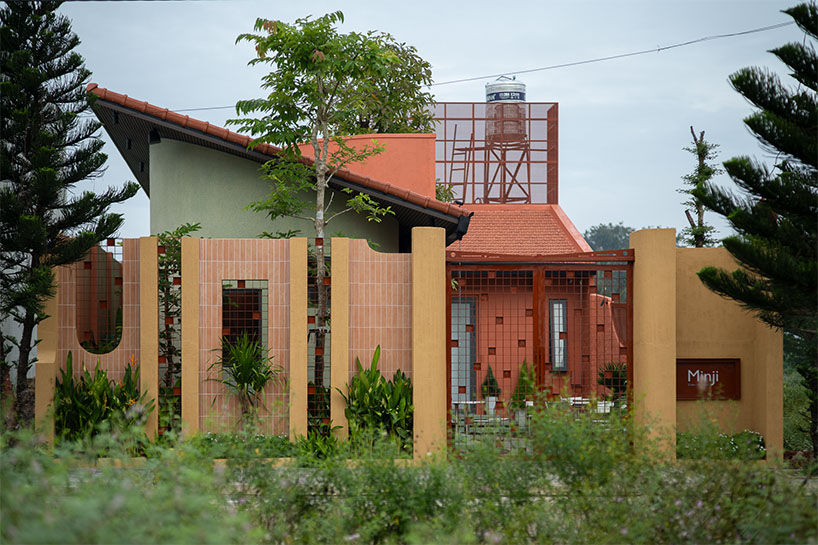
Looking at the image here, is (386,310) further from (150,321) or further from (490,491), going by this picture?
(490,491)

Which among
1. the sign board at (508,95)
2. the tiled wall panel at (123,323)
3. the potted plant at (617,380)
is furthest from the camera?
the sign board at (508,95)

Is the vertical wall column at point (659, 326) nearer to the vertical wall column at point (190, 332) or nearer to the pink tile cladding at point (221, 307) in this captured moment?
the pink tile cladding at point (221, 307)

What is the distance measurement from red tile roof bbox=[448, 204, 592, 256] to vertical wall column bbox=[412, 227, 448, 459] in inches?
336

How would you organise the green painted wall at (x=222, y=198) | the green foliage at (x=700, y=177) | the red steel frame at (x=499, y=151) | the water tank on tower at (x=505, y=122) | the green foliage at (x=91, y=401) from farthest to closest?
the water tank on tower at (x=505, y=122) → the red steel frame at (x=499, y=151) → the green foliage at (x=700, y=177) → the green painted wall at (x=222, y=198) → the green foliage at (x=91, y=401)

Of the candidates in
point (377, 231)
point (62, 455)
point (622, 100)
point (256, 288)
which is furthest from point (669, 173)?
point (62, 455)

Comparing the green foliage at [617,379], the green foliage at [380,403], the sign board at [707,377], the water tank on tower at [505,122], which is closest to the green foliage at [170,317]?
the green foliage at [380,403]

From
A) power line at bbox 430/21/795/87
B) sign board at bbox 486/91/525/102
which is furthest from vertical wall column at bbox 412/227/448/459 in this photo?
sign board at bbox 486/91/525/102

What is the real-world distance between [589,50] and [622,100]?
2.28m

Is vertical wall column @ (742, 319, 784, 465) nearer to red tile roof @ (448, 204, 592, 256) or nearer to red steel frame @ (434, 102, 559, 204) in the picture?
red tile roof @ (448, 204, 592, 256)

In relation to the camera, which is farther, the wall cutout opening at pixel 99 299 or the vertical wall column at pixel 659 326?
the wall cutout opening at pixel 99 299

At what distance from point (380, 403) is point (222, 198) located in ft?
15.4

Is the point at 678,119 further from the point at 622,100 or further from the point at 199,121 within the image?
the point at 199,121

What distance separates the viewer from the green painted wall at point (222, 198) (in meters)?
12.0

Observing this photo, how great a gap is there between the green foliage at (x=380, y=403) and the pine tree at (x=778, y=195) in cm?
358
